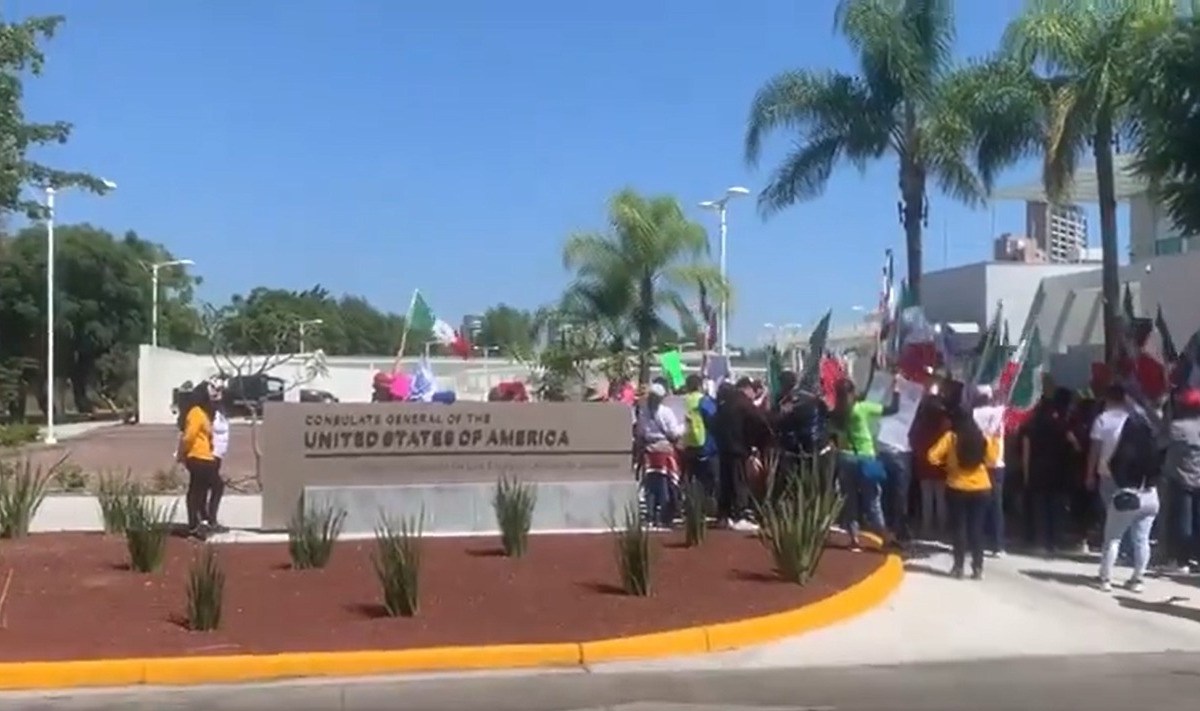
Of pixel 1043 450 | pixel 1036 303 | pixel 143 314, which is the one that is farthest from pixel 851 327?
pixel 143 314

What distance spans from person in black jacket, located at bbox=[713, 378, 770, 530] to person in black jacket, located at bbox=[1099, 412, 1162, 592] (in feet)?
13.7

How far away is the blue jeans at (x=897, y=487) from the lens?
53.4 ft

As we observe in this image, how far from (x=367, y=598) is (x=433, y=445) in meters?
4.62

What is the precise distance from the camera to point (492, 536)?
1677 centimetres

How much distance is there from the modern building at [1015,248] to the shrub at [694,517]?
4638cm

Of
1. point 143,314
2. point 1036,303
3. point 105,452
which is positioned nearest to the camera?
point 1036,303

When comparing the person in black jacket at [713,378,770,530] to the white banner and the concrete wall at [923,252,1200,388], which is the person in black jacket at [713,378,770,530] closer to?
the white banner

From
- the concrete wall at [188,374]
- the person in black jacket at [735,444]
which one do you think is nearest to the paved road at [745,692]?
the person in black jacket at [735,444]

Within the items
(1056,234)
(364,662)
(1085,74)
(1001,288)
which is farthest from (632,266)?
(1056,234)

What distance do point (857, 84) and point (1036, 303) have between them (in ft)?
24.7

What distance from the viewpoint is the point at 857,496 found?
15.8 meters

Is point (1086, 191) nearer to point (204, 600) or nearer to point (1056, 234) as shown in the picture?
point (1056, 234)

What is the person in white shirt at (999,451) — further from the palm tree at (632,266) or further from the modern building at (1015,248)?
the modern building at (1015,248)

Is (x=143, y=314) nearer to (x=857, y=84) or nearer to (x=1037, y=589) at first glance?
(x=857, y=84)
